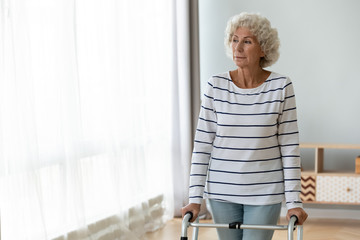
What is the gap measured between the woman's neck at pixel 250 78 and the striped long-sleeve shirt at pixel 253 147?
3 cm

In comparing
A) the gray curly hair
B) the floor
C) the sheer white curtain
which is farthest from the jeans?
the floor

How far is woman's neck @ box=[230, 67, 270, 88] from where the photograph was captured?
221cm

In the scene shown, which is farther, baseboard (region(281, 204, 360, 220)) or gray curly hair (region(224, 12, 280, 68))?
baseboard (region(281, 204, 360, 220))

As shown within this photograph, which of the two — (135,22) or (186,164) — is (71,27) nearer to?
(135,22)

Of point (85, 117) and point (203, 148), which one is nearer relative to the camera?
point (203, 148)

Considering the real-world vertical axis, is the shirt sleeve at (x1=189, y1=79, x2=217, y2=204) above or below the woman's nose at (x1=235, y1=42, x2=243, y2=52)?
below

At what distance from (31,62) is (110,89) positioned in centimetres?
84

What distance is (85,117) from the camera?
3.60 m

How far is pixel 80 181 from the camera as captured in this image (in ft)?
11.4

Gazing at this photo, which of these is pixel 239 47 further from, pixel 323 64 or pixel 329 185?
pixel 323 64

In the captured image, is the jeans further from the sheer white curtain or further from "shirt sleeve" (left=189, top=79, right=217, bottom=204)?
the sheer white curtain

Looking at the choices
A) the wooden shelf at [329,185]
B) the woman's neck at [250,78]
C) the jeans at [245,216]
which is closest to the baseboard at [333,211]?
the wooden shelf at [329,185]

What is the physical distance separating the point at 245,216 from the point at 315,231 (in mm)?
2431

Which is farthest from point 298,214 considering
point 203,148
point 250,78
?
point 250,78
